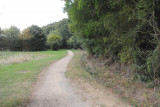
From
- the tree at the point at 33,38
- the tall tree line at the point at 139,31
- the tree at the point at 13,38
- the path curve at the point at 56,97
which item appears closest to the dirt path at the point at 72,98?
the path curve at the point at 56,97

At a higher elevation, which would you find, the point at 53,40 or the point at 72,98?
the point at 53,40

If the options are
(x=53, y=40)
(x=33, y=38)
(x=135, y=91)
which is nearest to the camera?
(x=135, y=91)

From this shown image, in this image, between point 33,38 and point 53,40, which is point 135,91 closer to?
point 53,40

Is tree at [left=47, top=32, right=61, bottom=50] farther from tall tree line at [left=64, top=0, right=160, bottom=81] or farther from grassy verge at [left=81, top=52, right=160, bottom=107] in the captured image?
Result: grassy verge at [left=81, top=52, right=160, bottom=107]

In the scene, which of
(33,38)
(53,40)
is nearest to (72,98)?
(53,40)

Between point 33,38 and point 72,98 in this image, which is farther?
point 33,38

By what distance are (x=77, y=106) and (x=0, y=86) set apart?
182 inches

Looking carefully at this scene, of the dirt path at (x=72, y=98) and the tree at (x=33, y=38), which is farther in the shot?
the tree at (x=33, y=38)

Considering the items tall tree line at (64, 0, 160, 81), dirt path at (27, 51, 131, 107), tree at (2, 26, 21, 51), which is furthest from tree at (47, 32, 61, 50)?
dirt path at (27, 51, 131, 107)

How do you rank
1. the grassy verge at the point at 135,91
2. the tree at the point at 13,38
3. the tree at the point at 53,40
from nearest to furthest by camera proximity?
the grassy verge at the point at 135,91 → the tree at the point at 13,38 → the tree at the point at 53,40

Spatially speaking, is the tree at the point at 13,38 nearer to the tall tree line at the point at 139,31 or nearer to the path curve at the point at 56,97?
the path curve at the point at 56,97

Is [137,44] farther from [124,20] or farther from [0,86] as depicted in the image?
[0,86]

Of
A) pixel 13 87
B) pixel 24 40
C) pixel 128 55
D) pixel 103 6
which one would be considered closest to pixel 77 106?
pixel 13 87

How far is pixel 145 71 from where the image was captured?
6188 millimetres
